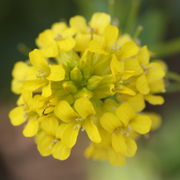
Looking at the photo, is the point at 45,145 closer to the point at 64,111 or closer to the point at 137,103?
the point at 64,111

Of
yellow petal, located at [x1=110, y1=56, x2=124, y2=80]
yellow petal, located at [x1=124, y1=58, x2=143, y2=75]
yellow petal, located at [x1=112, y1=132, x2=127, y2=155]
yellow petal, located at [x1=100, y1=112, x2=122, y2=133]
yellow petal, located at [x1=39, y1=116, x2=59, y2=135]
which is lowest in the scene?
yellow petal, located at [x1=112, y1=132, x2=127, y2=155]

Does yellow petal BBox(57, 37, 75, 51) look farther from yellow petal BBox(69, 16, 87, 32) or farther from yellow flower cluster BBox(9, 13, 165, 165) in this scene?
yellow petal BBox(69, 16, 87, 32)

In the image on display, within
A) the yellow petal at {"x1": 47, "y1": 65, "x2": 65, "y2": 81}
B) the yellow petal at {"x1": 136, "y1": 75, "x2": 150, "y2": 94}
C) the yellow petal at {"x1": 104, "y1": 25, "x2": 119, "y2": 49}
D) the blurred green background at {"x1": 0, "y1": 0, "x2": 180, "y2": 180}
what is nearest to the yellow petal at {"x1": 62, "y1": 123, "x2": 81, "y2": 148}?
the yellow petal at {"x1": 47, "y1": 65, "x2": 65, "y2": 81}

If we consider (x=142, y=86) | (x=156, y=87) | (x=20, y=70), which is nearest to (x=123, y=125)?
(x=142, y=86)

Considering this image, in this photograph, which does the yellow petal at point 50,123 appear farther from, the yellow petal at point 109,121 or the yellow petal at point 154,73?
the yellow petal at point 154,73

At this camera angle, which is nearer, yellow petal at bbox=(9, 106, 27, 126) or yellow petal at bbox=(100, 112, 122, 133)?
yellow petal at bbox=(100, 112, 122, 133)

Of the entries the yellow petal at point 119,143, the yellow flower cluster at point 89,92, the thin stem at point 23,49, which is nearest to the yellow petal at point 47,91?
the yellow flower cluster at point 89,92
